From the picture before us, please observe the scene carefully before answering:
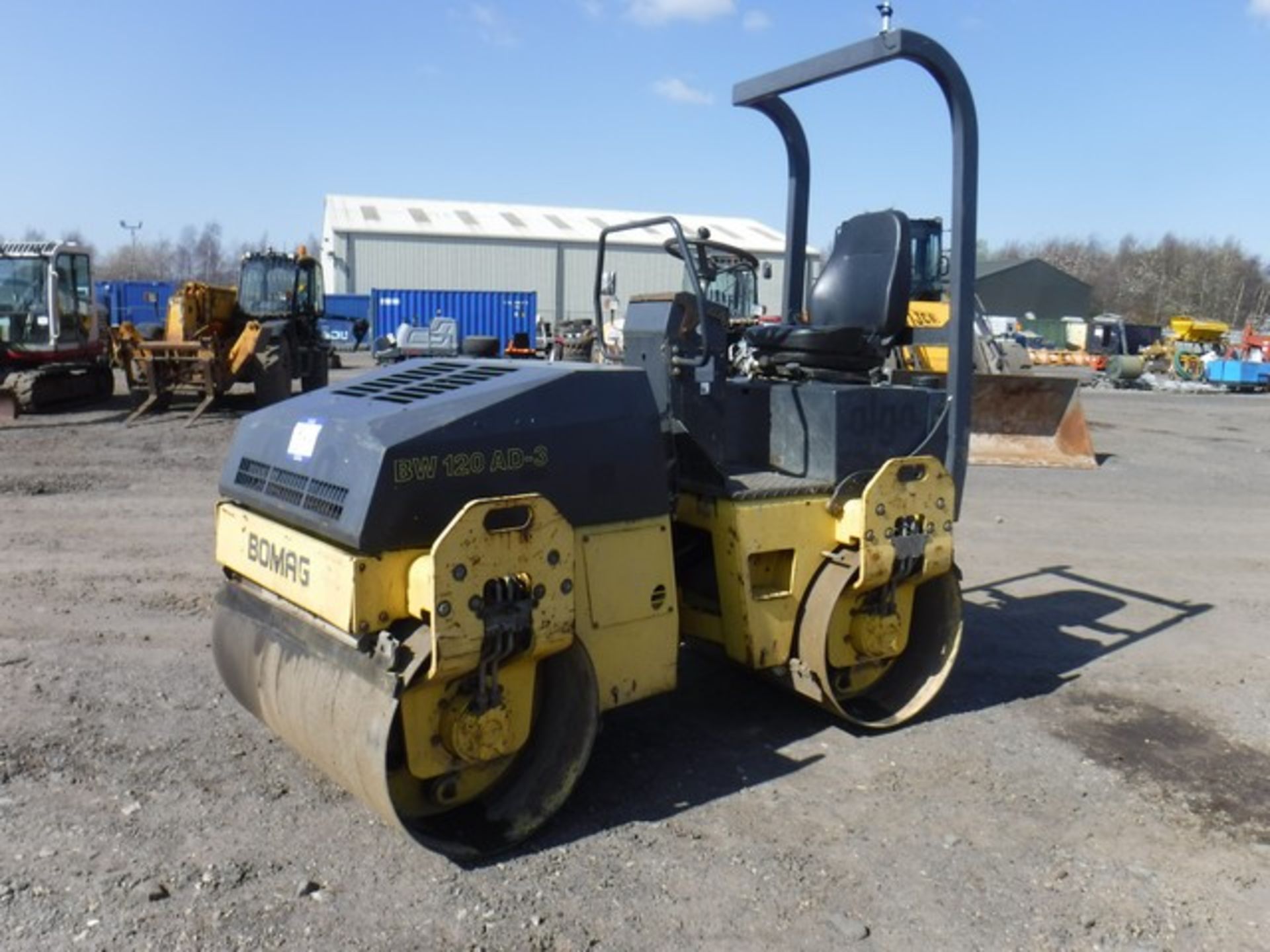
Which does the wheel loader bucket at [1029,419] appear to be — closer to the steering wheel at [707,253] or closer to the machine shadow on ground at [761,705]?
the machine shadow on ground at [761,705]

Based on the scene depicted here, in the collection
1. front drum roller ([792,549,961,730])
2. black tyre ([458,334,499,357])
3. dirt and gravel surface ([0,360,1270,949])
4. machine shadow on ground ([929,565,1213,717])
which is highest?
black tyre ([458,334,499,357])

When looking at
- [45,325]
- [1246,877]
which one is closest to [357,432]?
[1246,877]

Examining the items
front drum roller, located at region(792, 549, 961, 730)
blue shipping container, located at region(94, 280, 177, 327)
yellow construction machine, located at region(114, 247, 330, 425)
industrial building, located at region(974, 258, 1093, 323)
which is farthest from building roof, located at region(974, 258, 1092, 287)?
front drum roller, located at region(792, 549, 961, 730)

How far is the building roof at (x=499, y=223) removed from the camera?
44.3 metres

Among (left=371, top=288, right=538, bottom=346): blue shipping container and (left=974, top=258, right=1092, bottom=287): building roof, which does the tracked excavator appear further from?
(left=974, top=258, right=1092, bottom=287): building roof

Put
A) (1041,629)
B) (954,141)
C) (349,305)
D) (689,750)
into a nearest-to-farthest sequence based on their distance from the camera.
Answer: (689,750) → (954,141) → (1041,629) → (349,305)

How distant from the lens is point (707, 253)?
16.2 feet

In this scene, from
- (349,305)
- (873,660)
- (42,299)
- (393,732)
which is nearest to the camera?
(393,732)

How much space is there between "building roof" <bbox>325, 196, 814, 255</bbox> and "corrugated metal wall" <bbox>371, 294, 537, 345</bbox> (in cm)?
813

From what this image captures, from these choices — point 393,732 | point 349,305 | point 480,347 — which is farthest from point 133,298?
point 393,732

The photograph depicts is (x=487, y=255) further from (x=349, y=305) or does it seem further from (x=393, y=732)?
(x=393, y=732)

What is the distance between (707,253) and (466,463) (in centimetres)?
195

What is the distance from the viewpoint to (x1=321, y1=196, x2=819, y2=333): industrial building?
43250mm

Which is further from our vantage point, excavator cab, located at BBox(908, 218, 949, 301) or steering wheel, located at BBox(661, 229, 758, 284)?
excavator cab, located at BBox(908, 218, 949, 301)
